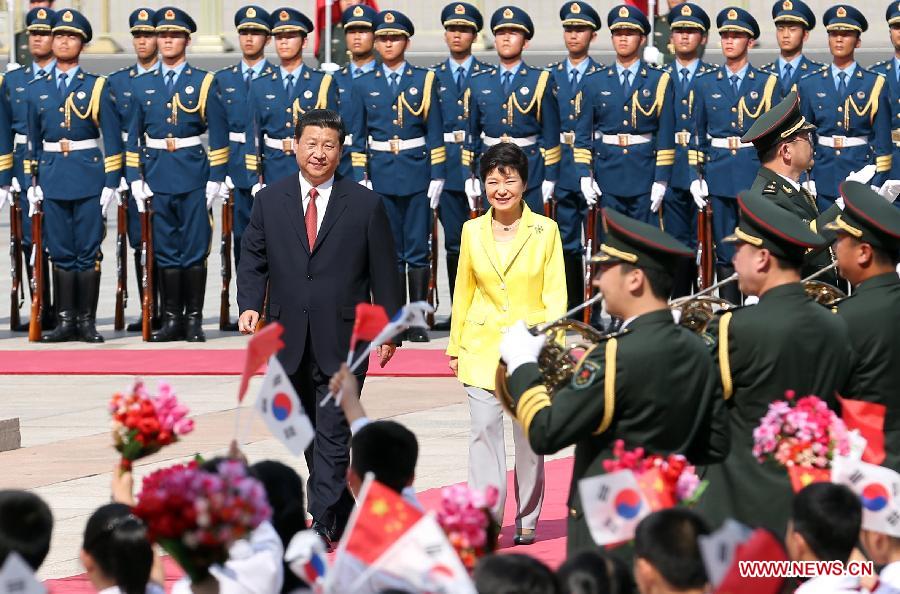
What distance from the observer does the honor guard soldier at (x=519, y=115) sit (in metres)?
15.6

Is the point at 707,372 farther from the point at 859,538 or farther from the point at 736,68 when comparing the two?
the point at 736,68

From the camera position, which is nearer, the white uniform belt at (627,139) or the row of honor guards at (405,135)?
the row of honor guards at (405,135)

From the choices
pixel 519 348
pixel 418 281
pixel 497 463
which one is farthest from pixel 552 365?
pixel 418 281

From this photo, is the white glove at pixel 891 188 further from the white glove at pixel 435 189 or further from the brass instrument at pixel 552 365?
the brass instrument at pixel 552 365

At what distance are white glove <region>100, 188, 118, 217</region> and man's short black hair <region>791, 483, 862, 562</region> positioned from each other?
1046 cm

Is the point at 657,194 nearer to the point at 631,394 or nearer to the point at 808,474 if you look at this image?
the point at 808,474

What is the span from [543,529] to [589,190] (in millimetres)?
6928

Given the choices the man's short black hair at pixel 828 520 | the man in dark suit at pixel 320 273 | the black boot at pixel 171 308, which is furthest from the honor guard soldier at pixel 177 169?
the man's short black hair at pixel 828 520

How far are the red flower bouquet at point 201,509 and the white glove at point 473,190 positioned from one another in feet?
→ 35.3

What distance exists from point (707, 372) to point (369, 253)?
3.17m

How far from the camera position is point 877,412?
6.46 metres

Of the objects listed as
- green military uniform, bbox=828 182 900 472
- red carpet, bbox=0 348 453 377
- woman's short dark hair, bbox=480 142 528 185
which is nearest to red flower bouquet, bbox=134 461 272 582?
green military uniform, bbox=828 182 900 472

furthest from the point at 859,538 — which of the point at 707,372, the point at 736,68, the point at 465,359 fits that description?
the point at 736,68

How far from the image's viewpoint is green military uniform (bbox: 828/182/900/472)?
21.7ft
